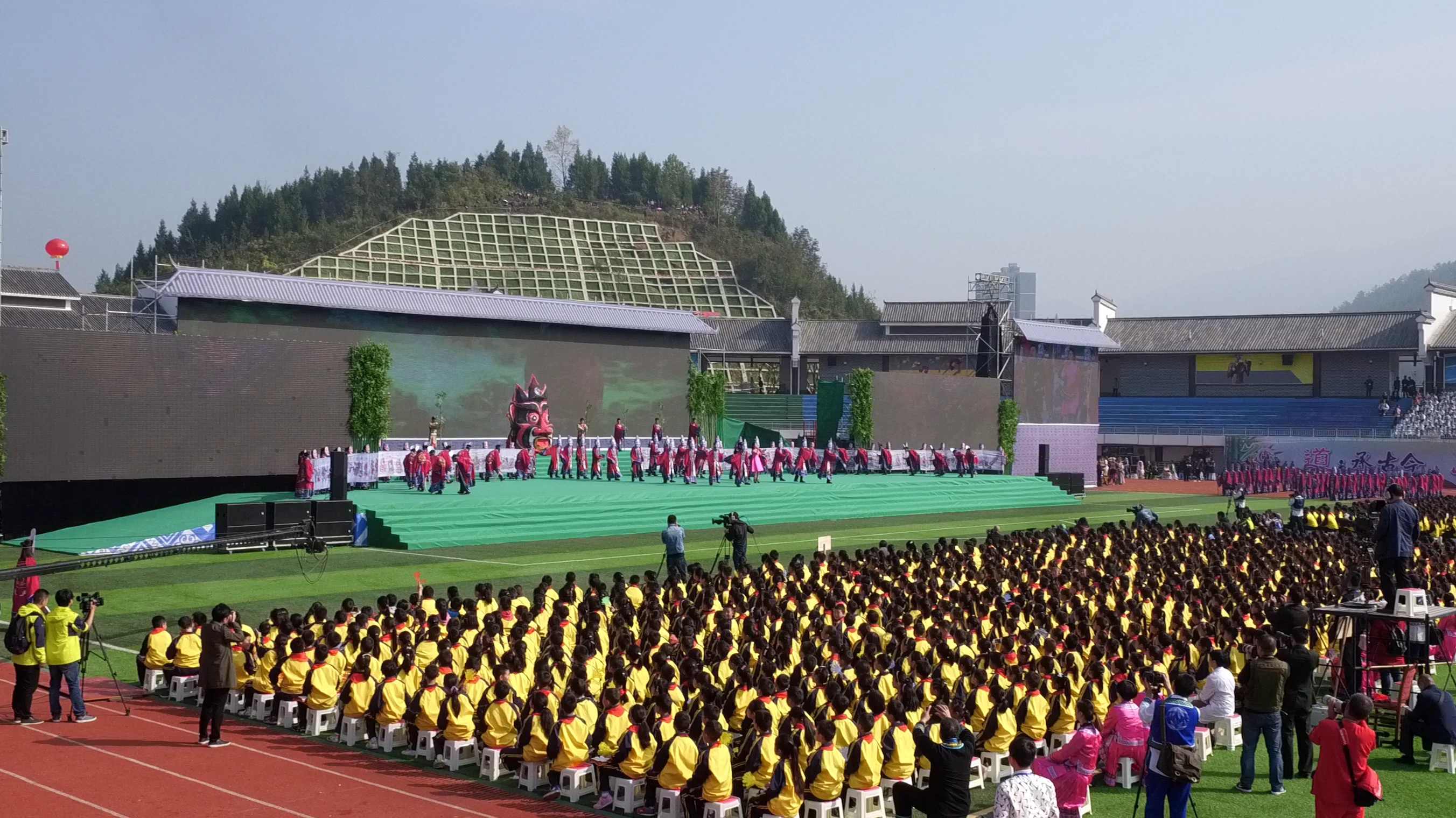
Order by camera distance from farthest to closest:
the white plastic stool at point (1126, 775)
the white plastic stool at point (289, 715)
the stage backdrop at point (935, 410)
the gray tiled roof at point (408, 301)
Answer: the stage backdrop at point (935, 410), the gray tiled roof at point (408, 301), the white plastic stool at point (289, 715), the white plastic stool at point (1126, 775)

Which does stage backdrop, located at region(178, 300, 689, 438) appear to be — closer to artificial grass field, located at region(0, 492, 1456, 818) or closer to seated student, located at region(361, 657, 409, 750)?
artificial grass field, located at region(0, 492, 1456, 818)

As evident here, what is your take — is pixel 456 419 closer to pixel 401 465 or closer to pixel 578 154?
pixel 401 465

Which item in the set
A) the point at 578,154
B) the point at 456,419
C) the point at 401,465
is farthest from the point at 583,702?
the point at 578,154

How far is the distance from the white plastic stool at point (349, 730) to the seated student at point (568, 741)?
2.64 m

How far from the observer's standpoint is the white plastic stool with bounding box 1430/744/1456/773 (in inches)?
505

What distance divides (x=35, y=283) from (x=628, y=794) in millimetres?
53325

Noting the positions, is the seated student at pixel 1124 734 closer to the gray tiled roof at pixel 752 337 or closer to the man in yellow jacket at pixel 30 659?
the man in yellow jacket at pixel 30 659

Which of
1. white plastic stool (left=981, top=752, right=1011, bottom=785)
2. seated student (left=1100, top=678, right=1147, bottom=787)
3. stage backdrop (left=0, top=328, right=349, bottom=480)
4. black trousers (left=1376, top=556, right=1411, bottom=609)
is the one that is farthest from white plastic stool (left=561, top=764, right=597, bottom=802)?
stage backdrop (left=0, top=328, right=349, bottom=480)

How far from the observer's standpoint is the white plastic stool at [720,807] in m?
11.0

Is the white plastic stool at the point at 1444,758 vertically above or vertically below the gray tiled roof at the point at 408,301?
below

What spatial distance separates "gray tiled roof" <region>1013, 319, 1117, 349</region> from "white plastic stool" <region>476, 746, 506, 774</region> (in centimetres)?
4894

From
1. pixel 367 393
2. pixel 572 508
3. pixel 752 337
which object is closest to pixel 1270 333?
pixel 752 337

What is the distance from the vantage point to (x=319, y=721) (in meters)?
13.9

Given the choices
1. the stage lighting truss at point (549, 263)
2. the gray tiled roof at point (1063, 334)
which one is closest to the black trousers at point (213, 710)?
the gray tiled roof at point (1063, 334)
